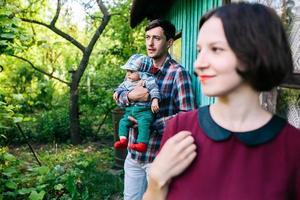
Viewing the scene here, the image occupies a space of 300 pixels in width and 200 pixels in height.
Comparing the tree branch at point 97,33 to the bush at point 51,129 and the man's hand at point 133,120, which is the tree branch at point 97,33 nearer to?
the bush at point 51,129

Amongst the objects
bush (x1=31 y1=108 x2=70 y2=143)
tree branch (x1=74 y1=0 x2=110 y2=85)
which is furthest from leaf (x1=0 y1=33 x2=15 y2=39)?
bush (x1=31 y1=108 x2=70 y2=143)

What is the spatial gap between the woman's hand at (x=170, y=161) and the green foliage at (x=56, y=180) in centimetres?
291

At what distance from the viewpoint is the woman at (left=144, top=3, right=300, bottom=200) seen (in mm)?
938

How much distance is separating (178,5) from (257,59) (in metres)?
3.86

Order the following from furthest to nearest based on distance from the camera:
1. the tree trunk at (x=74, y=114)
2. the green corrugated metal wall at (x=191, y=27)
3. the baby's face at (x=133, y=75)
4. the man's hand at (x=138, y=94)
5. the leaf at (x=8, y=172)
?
the tree trunk at (x=74, y=114) → the leaf at (x=8, y=172) → the green corrugated metal wall at (x=191, y=27) → the baby's face at (x=133, y=75) → the man's hand at (x=138, y=94)

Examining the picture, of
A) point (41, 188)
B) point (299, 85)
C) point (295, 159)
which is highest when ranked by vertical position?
point (299, 85)

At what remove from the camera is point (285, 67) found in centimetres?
98

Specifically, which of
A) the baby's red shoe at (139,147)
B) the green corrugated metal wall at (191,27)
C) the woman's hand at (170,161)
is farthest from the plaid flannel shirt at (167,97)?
the woman's hand at (170,161)

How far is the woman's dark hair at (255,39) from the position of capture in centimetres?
92

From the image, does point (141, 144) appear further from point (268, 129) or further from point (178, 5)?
point (178, 5)

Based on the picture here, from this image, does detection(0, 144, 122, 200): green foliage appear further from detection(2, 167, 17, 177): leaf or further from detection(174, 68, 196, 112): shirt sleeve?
detection(174, 68, 196, 112): shirt sleeve

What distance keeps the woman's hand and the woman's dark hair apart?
0.74 ft

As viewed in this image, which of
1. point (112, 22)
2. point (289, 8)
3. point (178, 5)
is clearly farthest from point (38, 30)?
point (289, 8)

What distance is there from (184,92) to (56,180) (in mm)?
2713
